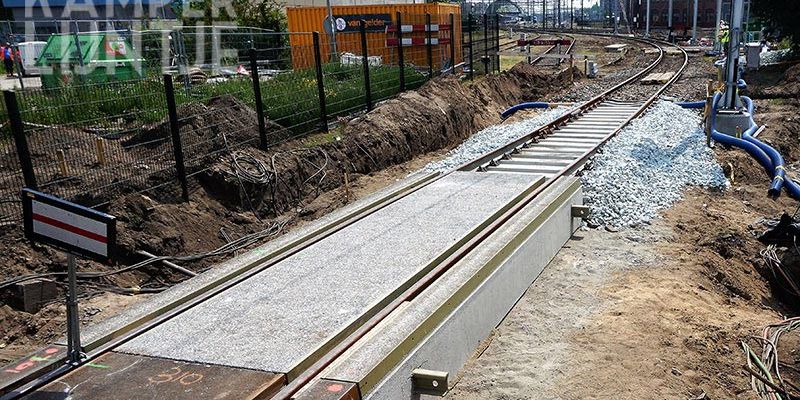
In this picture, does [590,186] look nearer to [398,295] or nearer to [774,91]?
[398,295]

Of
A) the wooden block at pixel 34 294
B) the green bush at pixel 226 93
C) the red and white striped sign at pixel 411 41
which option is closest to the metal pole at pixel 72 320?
the wooden block at pixel 34 294

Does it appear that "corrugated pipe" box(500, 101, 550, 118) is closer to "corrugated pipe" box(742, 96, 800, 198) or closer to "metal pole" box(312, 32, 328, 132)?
"corrugated pipe" box(742, 96, 800, 198)

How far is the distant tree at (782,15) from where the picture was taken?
90.6 ft

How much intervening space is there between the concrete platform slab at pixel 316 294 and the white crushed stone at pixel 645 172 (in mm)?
2105

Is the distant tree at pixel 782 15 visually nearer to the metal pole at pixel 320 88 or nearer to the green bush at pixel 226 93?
the green bush at pixel 226 93

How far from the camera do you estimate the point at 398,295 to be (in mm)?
5461

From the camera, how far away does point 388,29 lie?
25422 millimetres

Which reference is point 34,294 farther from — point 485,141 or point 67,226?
point 485,141

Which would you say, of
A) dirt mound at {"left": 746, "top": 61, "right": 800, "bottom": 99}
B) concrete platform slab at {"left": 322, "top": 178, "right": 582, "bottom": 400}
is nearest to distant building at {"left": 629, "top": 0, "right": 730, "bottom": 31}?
dirt mound at {"left": 746, "top": 61, "right": 800, "bottom": 99}

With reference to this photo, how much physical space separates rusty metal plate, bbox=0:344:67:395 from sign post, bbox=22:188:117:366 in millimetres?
743

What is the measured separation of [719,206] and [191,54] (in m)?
15.9

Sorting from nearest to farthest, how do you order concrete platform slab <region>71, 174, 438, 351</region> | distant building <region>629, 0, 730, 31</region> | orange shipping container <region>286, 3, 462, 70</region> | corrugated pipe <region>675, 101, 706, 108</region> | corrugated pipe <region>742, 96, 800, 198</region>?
concrete platform slab <region>71, 174, 438, 351</region> < corrugated pipe <region>742, 96, 800, 198</region> < corrugated pipe <region>675, 101, 706, 108</region> < orange shipping container <region>286, 3, 462, 70</region> < distant building <region>629, 0, 730, 31</region>

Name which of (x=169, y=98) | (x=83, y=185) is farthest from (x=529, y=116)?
(x=83, y=185)

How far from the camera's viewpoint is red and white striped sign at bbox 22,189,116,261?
411cm
